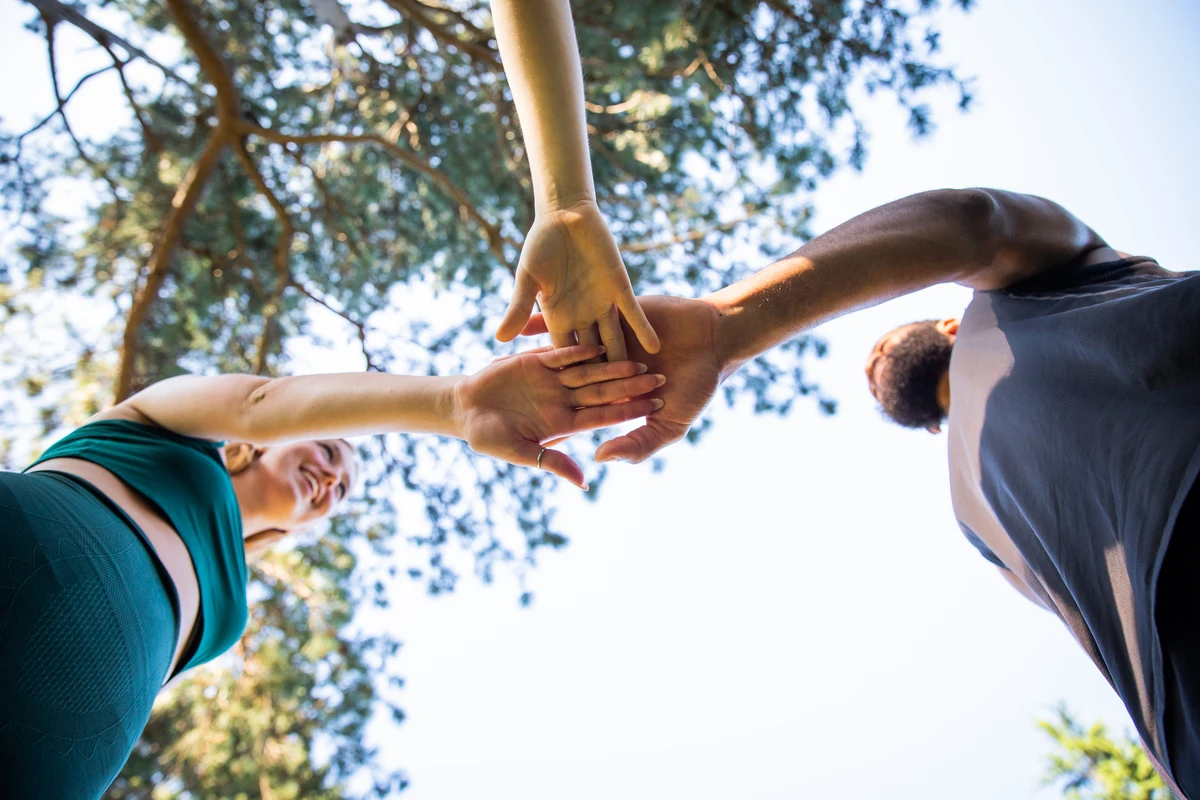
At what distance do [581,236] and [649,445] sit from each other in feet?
1.91

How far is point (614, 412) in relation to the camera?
175 cm

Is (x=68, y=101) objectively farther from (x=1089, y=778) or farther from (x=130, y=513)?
(x=1089, y=778)

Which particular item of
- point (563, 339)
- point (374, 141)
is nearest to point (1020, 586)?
point (563, 339)

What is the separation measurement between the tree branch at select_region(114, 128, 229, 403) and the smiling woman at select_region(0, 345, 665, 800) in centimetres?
161

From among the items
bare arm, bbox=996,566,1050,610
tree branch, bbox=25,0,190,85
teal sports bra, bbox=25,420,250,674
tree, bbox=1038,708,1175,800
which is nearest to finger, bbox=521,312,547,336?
teal sports bra, bbox=25,420,250,674

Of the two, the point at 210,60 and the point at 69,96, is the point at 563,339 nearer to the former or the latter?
the point at 210,60

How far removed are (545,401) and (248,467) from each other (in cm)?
118

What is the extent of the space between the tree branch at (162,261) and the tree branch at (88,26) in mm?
728

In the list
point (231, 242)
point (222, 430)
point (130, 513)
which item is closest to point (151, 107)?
point (231, 242)

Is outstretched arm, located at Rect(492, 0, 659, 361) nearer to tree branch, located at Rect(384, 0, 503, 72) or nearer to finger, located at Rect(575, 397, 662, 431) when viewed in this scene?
finger, located at Rect(575, 397, 662, 431)

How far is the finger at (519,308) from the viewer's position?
1.56 m

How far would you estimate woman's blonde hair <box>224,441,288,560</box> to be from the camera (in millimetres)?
2213

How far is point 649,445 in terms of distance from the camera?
177cm

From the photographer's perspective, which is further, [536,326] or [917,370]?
[917,370]
